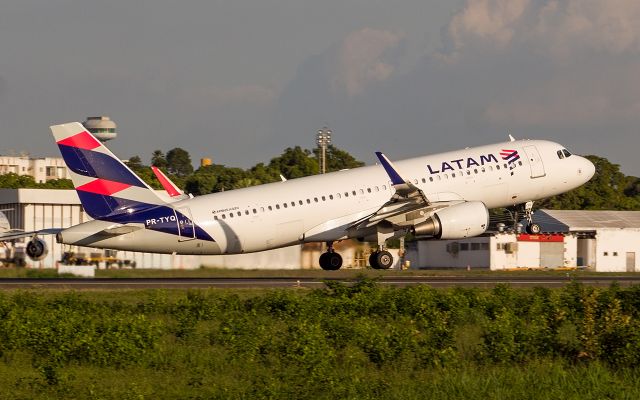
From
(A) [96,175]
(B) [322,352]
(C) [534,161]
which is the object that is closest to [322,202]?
(A) [96,175]

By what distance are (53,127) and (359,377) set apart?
85.9 ft

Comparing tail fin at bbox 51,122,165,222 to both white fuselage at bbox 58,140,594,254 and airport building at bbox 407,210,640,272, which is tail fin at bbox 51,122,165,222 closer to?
white fuselage at bbox 58,140,594,254

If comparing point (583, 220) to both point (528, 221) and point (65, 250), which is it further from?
point (65, 250)

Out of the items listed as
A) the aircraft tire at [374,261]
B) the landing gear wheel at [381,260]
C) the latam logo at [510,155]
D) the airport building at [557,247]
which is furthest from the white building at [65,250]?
the airport building at [557,247]

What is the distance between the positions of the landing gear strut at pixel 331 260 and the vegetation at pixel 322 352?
2125 cm

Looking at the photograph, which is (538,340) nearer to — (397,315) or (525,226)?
(397,315)

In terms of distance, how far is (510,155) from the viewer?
178 feet

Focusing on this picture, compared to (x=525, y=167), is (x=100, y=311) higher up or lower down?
lower down

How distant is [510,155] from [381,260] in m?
8.77

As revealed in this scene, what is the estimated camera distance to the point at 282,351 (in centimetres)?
2609

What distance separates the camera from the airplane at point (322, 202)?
46.5 metres

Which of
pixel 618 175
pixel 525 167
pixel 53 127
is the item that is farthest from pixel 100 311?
pixel 618 175

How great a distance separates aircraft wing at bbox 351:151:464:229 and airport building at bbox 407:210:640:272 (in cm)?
2744

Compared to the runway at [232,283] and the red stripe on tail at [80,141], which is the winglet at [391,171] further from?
the red stripe on tail at [80,141]
